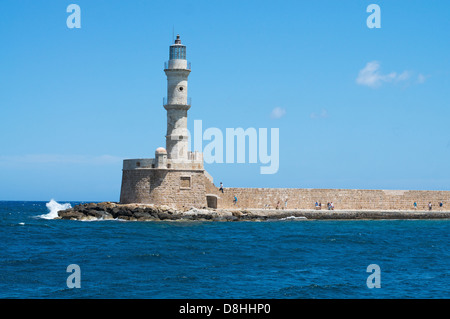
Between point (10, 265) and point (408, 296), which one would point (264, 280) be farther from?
point (10, 265)

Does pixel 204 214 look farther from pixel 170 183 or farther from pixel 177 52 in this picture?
pixel 177 52

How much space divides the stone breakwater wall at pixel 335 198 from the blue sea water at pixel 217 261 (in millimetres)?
5659

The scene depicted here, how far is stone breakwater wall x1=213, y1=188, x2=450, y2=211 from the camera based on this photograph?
119 feet

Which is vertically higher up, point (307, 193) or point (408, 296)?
point (307, 193)

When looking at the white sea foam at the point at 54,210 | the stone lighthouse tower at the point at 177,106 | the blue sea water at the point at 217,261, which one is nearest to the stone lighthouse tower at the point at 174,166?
the stone lighthouse tower at the point at 177,106

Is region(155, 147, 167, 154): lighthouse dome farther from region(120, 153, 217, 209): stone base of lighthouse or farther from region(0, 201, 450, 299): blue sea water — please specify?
region(0, 201, 450, 299): blue sea water

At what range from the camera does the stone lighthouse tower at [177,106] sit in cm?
3422

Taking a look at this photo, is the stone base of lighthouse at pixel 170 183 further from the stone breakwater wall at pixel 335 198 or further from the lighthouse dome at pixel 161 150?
the stone breakwater wall at pixel 335 198

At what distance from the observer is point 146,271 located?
16.8 metres

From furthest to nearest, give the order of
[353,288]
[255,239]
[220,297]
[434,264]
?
→ [255,239] < [434,264] < [353,288] < [220,297]

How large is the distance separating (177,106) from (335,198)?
11015 mm

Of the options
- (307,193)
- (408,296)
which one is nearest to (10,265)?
(408,296)

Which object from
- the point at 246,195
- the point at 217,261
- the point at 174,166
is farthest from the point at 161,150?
the point at 217,261
